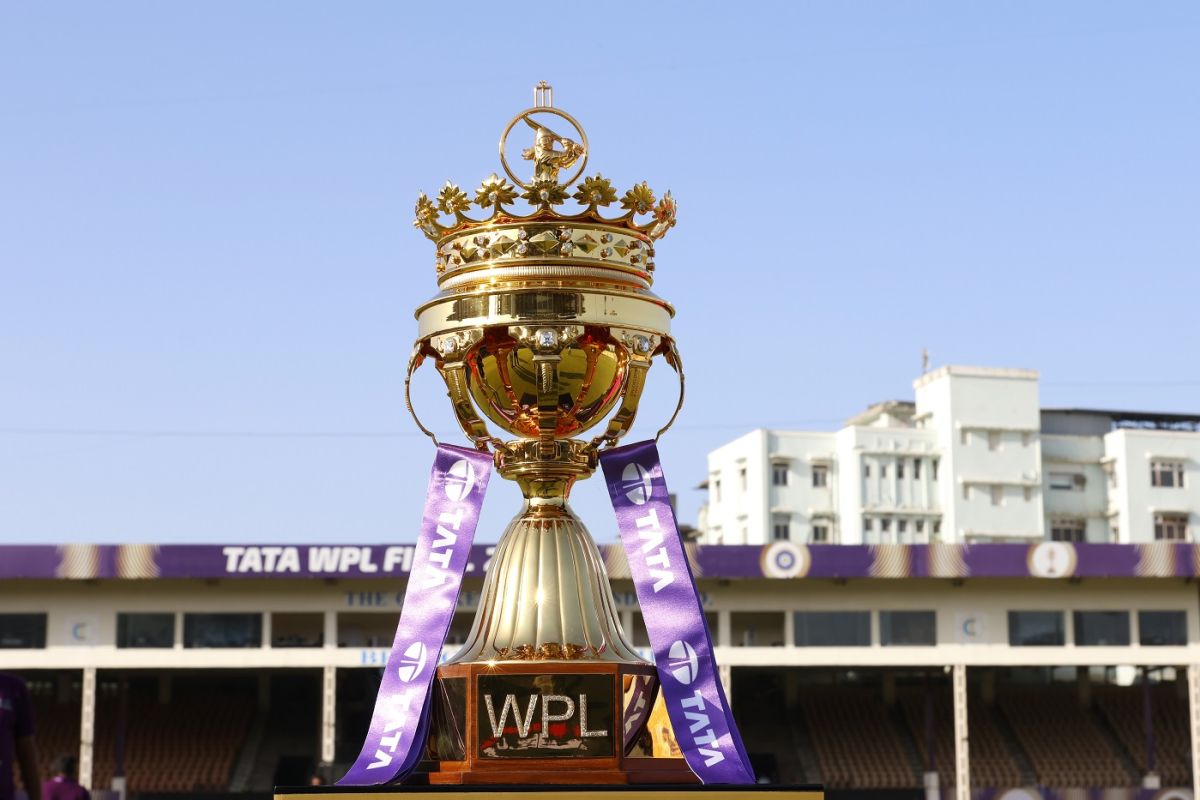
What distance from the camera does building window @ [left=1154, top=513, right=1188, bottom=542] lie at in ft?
222

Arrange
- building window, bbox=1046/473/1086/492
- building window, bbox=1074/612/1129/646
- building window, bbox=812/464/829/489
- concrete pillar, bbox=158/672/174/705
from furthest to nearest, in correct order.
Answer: building window, bbox=1046/473/1086/492, building window, bbox=812/464/829/489, concrete pillar, bbox=158/672/174/705, building window, bbox=1074/612/1129/646

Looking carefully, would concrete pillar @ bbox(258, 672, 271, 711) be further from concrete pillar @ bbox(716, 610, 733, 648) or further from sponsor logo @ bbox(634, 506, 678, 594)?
sponsor logo @ bbox(634, 506, 678, 594)

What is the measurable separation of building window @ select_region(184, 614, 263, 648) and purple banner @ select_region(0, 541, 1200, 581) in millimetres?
1269

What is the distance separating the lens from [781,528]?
67.3 metres

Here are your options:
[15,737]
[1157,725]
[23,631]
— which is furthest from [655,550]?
[1157,725]

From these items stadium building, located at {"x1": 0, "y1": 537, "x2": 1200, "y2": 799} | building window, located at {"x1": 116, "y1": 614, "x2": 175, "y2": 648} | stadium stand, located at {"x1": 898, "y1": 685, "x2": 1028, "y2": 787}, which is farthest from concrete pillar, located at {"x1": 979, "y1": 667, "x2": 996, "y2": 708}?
building window, located at {"x1": 116, "y1": 614, "x2": 175, "y2": 648}

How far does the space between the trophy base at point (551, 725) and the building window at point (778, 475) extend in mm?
62612

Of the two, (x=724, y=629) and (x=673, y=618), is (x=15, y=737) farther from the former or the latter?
(x=724, y=629)

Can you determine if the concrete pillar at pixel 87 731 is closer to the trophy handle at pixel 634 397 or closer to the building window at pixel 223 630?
the building window at pixel 223 630

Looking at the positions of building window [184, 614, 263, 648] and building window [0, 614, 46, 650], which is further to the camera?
building window [184, 614, 263, 648]

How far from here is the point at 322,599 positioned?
3819cm

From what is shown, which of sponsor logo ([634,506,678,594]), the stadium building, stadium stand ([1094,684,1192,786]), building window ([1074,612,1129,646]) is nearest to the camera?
sponsor logo ([634,506,678,594])

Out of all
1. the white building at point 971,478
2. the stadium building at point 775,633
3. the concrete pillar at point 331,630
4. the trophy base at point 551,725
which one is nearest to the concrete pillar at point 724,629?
the stadium building at point 775,633

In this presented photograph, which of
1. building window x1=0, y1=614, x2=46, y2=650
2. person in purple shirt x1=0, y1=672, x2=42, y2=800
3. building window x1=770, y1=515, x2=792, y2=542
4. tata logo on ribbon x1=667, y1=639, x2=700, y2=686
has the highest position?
building window x1=770, y1=515, x2=792, y2=542
